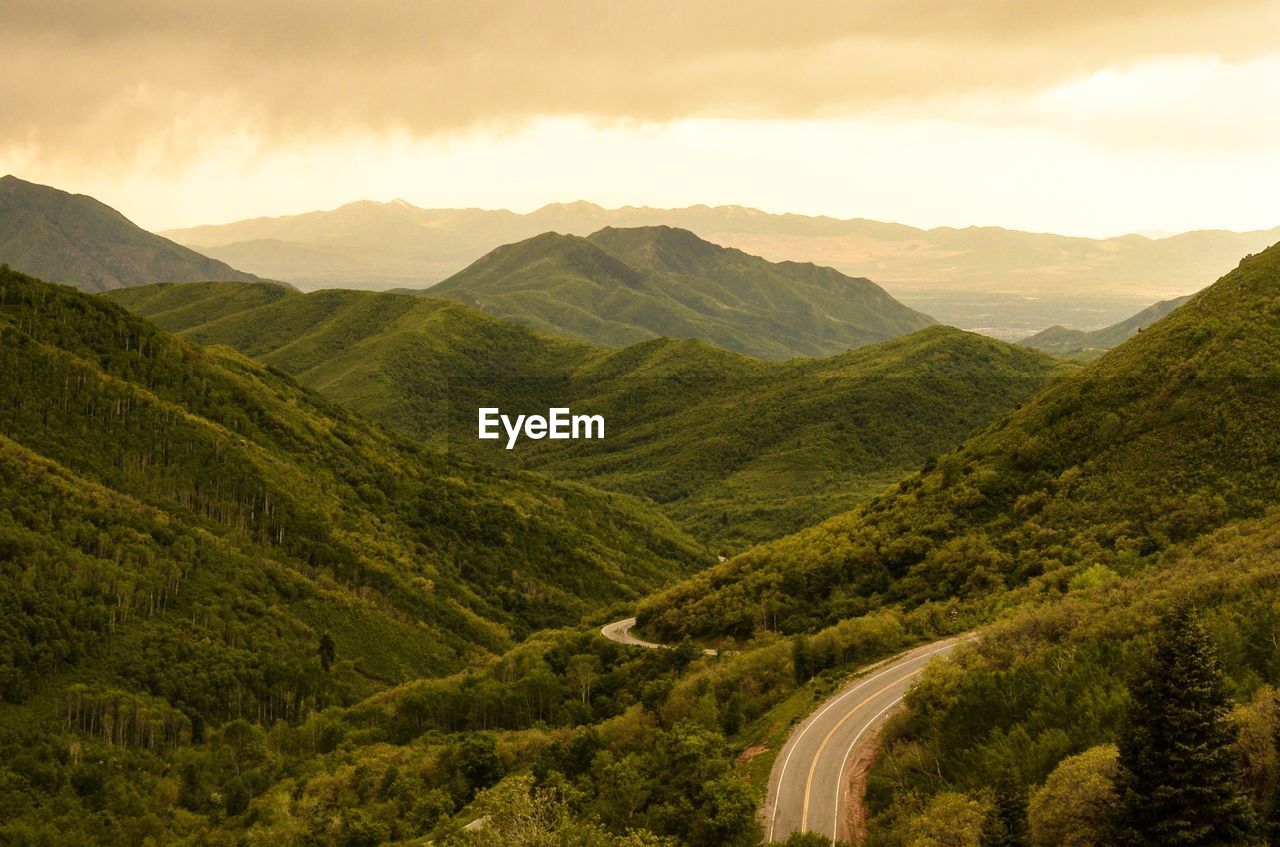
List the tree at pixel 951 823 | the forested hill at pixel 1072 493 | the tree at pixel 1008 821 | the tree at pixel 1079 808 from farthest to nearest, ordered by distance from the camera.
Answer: the forested hill at pixel 1072 493 → the tree at pixel 951 823 → the tree at pixel 1008 821 → the tree at pixel 1079 808

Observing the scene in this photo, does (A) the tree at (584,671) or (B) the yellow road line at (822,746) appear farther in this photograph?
(A) the tree at (584,671)

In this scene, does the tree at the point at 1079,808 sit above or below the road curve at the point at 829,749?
above

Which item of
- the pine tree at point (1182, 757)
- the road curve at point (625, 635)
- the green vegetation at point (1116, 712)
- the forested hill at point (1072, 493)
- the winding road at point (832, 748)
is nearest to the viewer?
the pine tree at point (1182, 757)

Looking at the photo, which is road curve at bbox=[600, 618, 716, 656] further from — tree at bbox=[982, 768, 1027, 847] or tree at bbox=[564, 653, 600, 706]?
tree at bbox=[982, 768, 1027, 847]

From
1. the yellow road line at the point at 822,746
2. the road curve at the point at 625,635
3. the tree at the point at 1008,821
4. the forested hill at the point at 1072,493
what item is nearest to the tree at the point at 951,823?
the tree at the point at 1008,821

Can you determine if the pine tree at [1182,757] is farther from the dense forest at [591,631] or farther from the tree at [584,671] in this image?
the tree at [584,671]

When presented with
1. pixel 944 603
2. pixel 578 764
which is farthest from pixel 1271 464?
pixel 578 764

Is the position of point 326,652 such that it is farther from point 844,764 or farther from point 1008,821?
point 1008,821
